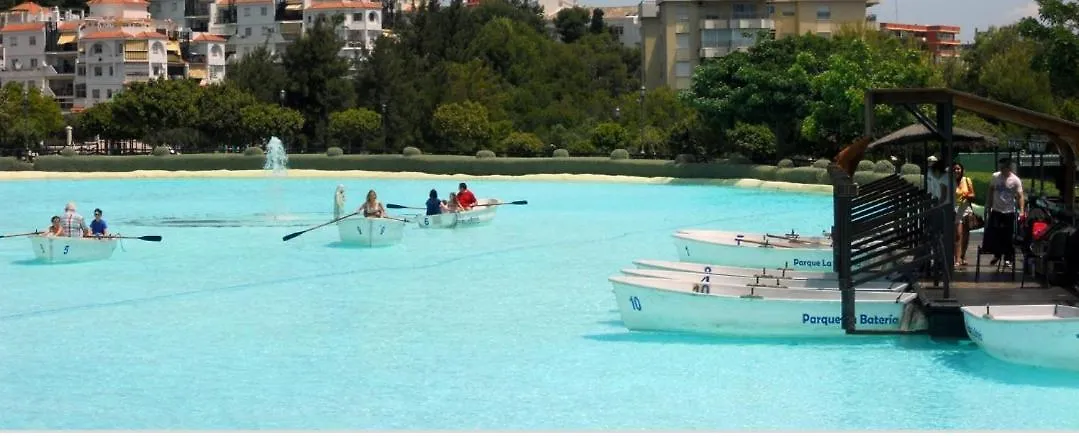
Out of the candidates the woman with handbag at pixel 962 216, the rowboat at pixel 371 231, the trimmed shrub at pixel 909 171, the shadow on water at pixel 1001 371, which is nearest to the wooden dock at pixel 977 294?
the shadow on water at pixel 1001 371

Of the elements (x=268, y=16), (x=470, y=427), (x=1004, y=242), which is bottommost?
(x=470, y=427)

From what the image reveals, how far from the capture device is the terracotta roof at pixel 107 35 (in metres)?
121

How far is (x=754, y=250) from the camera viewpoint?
23.5 m

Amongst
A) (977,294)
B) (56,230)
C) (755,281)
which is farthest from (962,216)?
(56,230)

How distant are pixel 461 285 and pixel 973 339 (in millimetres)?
10636

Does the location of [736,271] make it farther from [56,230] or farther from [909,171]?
[909,171]

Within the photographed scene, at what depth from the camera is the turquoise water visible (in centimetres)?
1520

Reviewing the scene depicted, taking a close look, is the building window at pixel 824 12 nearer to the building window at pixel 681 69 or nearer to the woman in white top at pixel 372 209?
the building window at pixel 681 69

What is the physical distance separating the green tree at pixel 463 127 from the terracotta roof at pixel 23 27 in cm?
7053

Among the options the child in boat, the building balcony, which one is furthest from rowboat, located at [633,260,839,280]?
the building balcony

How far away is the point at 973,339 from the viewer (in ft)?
55.5

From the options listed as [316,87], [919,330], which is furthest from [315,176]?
[919,330]

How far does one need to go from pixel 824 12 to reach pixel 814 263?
6727 centimetres

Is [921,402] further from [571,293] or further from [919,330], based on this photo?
[571,293]
